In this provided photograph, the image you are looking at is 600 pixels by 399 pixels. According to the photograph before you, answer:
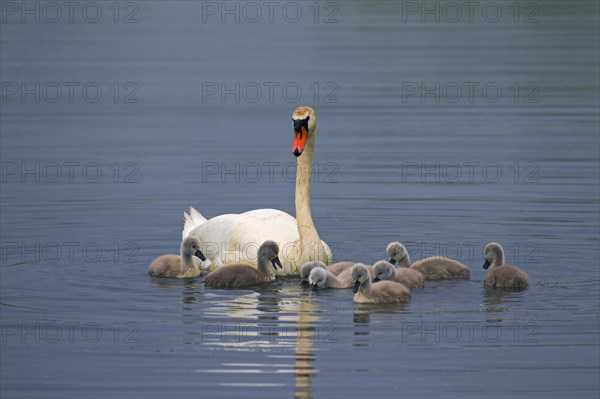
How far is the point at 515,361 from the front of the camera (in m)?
11.0

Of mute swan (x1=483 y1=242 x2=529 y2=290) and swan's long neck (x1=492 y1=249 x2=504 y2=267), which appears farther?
swan's long neck (x1=492 y1=249 x2=504 y2=267)

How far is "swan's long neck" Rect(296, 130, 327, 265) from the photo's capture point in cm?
1443

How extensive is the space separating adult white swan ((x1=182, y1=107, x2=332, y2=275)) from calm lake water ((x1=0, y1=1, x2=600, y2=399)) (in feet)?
1.59

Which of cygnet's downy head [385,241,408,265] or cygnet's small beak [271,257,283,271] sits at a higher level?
cygnet's downy head [385,241,408,265]

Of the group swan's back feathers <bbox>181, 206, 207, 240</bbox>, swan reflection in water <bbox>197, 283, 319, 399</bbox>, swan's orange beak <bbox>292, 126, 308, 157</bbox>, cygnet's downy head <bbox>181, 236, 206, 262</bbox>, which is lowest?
Answer: swan reflection in water <bbox>197, 283, 319, 399</bbox>

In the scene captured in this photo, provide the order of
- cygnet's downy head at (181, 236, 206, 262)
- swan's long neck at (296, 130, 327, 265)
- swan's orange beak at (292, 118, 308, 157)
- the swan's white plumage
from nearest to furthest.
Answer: cygnet's downy head at (181, 236, 206, 262) < swan's long neck at (296, 130, 327, 265) < the swan's white plumage < swan's orange beak at (292, 118, 308, 157)

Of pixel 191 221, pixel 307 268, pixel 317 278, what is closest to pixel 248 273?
pixel 307 268

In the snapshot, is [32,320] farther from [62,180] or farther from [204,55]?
[204,55]

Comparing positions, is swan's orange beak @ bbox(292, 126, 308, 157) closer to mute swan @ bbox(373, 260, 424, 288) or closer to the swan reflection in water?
the swan reflection in water

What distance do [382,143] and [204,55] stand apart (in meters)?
15.4

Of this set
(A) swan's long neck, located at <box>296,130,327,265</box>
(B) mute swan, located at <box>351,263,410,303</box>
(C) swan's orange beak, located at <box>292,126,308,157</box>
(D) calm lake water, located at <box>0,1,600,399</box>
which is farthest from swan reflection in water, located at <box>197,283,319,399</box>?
(C) swan's orange beak, located at <box>292,126,308,157</box>

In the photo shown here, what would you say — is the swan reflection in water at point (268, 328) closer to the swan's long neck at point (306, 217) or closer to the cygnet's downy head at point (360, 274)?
the cygnet's downy head at point (360, 274)

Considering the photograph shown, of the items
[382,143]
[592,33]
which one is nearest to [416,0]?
[592,33]

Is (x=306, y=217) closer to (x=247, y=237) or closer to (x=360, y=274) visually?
(x=247, y=237)
